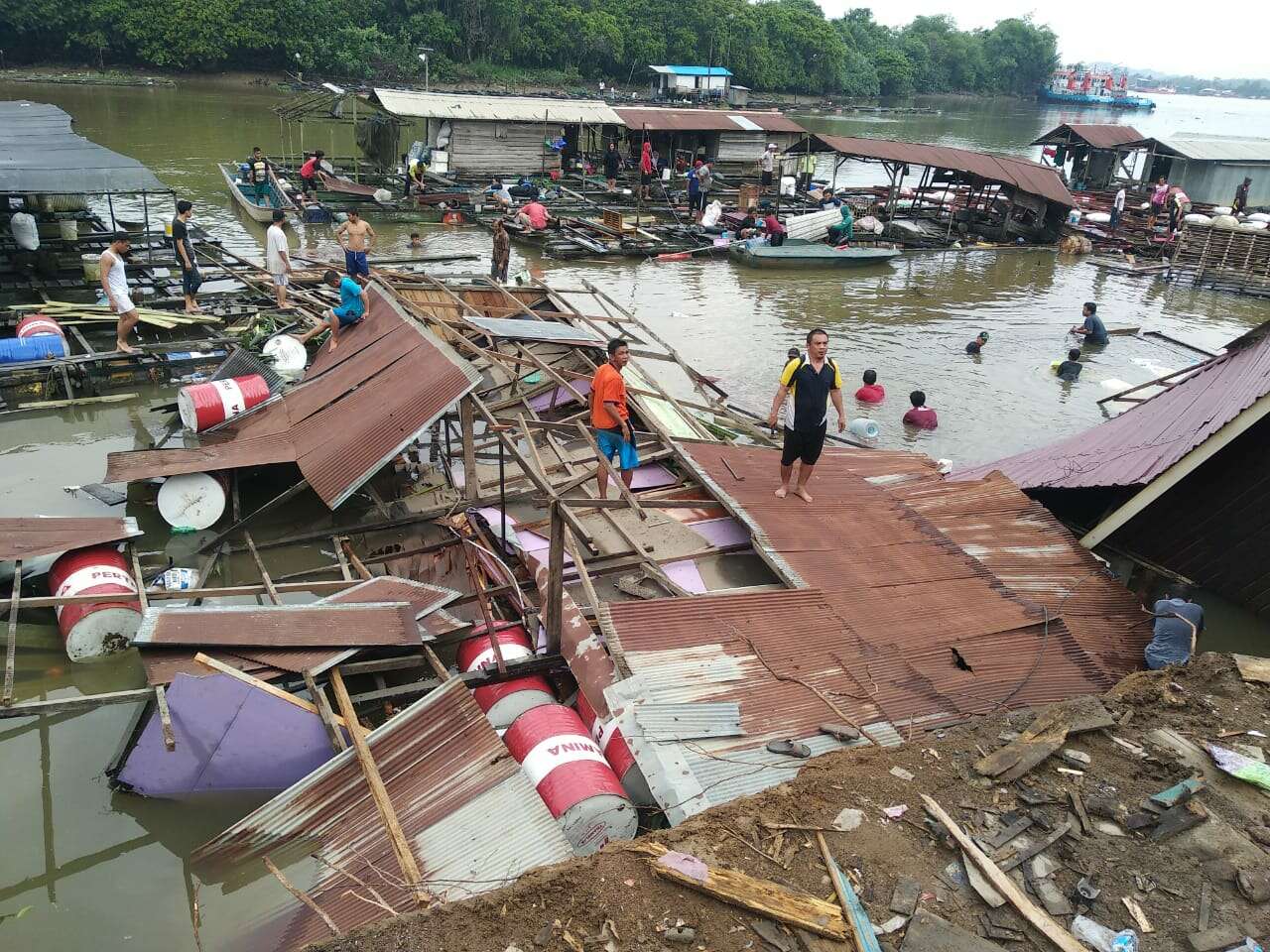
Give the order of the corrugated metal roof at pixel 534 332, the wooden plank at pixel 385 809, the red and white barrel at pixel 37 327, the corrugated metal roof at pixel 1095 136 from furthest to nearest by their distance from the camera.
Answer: the corrugated metal roof at pixel 1095 136 → the red and white barrel at pixel 37 327 → the corrugated metal roof at pixel 534 332 → the wooden plank at pixel 385 809

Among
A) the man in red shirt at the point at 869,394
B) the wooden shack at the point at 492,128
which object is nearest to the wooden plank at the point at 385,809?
the man in red shirt at the point at 869,394

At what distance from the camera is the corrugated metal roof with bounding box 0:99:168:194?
13.8 meters

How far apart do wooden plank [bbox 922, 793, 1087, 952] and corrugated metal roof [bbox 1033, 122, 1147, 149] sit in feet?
128

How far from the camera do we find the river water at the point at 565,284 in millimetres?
5562

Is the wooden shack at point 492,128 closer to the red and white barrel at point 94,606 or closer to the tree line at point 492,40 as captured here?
the red and white barrel at point 94,606

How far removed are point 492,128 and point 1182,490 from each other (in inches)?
1068

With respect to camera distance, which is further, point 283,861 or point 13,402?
point 13,402

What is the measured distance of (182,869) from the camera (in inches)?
224

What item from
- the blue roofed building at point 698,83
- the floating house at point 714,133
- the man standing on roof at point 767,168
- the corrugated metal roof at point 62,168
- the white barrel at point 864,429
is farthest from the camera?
the blue roofed building at point 698,83

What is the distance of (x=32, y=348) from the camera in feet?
40.6

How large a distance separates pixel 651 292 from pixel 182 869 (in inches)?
707

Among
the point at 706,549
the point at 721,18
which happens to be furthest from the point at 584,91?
the point at 706,549

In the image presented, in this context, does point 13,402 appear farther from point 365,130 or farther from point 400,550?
point 365,130

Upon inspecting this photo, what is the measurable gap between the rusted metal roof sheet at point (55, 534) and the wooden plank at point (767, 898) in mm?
6309
